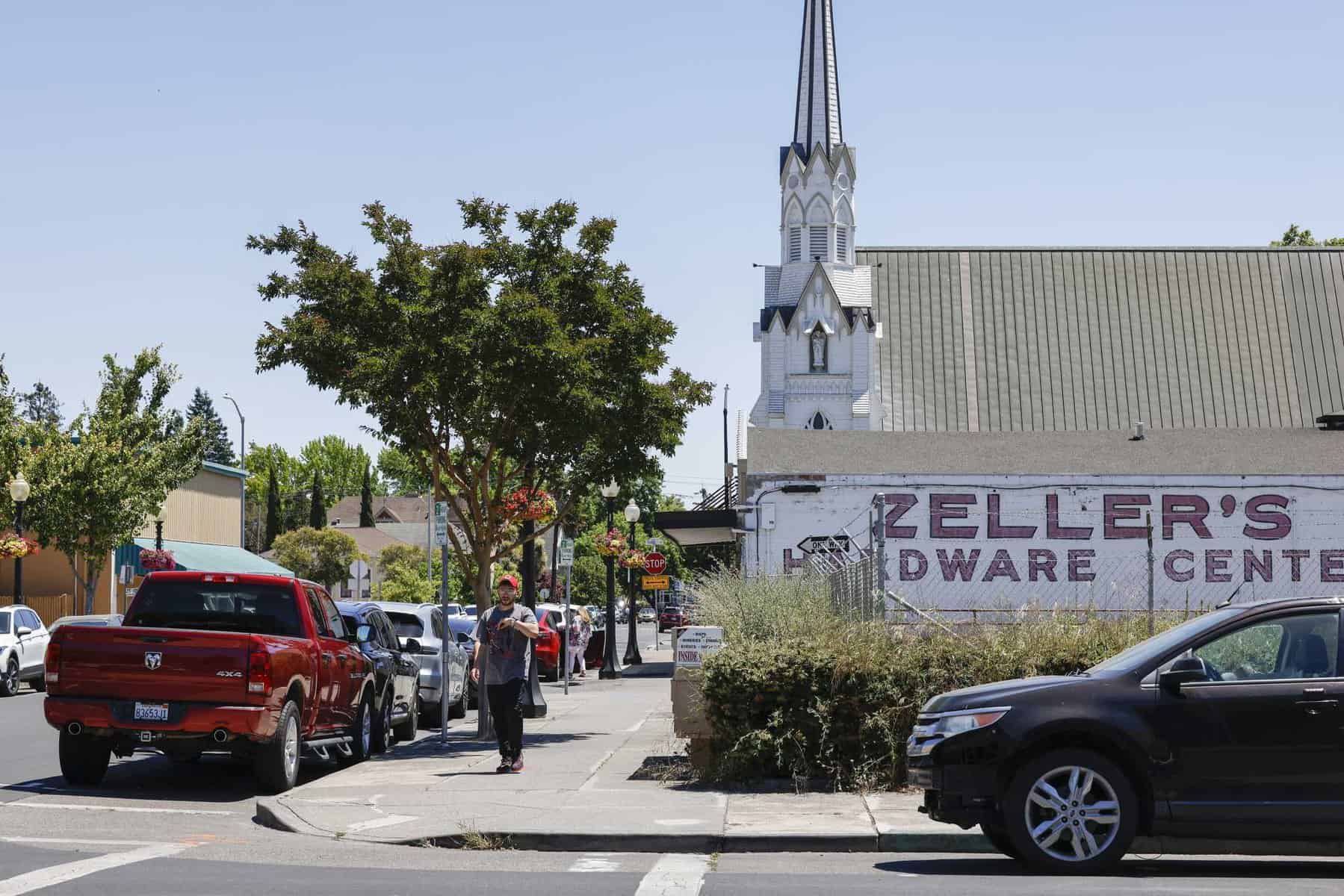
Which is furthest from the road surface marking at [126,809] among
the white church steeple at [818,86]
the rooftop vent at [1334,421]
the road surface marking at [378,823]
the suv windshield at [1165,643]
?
the white church steeple at [818,86]

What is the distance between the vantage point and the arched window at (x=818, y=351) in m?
66.1

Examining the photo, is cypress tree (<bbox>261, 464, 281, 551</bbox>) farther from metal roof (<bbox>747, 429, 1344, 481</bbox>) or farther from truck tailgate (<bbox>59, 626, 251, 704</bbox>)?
truck tailgate (<bbox>59, 626, 251, 704</bbox>)

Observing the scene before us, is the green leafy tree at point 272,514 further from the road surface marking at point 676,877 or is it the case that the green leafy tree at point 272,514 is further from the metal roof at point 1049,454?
the road surface marking at point 676,877

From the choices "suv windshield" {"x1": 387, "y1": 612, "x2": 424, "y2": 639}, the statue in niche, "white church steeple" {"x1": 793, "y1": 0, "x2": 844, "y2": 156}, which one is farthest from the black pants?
"white church steeple" {"x1": 793, "y1": 0, "x2": 844, "y2": 156}

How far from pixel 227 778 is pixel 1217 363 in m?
52.2

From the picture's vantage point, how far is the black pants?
1455 centimetres

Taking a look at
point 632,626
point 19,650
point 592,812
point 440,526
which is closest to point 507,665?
point 592,812

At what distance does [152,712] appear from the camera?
13.3 metres

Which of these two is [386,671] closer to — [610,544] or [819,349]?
[610,544]

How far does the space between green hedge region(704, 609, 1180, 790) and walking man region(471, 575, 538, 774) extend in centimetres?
210

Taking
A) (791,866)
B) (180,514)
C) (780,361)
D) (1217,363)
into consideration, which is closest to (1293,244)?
(1217,363)

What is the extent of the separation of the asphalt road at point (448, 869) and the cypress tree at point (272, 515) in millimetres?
116971

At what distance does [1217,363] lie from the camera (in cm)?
6059

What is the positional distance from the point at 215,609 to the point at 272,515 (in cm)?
11521
